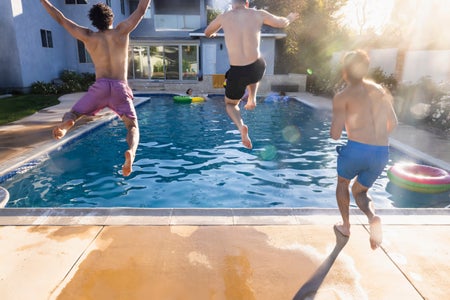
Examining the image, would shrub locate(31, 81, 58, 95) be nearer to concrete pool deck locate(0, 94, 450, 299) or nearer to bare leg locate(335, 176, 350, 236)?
concrete pool deck locate(0, 94, 450, 299)

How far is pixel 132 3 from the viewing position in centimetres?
2741

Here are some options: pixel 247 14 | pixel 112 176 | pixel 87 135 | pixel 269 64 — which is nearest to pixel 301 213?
pixel 247 14

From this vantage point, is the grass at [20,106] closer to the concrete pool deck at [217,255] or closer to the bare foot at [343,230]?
the concrete pool deck at [217,255]

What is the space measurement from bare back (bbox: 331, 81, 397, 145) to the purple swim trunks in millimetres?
2543

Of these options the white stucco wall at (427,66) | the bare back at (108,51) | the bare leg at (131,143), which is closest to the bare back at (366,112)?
the bare leg at (131,143)

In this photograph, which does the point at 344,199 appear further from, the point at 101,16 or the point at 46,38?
the point at 46,38

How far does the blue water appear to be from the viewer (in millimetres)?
6578

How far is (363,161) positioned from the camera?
3434 mm

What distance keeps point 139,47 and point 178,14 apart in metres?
4.09

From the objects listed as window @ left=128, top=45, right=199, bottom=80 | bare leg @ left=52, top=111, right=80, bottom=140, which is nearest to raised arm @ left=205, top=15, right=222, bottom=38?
bare leg @ left=52, top=111, right=80, bottom=140

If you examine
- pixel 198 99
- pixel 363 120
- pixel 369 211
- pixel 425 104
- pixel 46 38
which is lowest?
pixel 198 99

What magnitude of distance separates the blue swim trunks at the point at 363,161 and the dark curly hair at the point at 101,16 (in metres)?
3.09

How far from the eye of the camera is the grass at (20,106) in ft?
38.9

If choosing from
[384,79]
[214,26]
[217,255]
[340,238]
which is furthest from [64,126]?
[384,79]
